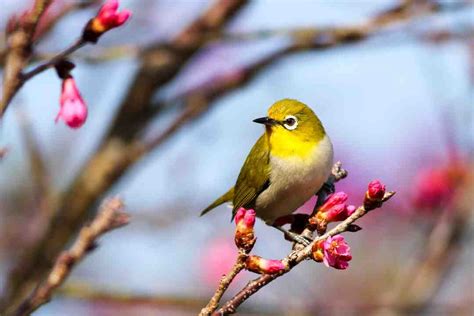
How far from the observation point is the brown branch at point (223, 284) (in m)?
2.10

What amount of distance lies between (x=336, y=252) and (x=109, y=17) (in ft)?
3.36

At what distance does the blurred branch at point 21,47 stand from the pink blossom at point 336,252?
3.24ft

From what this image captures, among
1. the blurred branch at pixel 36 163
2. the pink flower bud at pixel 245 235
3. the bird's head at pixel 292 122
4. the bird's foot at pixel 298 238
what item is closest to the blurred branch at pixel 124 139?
the blurred branch at pixel 36 163

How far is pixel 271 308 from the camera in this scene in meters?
4.46

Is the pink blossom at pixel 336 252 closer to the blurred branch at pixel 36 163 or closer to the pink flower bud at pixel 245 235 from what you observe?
the pink flower bud at pixel 245 235

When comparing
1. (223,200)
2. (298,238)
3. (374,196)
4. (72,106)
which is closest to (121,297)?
(223,200)

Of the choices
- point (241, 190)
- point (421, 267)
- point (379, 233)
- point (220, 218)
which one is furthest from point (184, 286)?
point (241, 190)

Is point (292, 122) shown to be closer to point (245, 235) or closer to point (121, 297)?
point (245, 235)

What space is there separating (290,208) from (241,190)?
0.77 feet

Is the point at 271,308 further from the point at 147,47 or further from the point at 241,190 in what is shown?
the point at 147,47

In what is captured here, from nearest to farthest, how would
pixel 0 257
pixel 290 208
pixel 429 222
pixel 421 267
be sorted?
pixel 290 208 → pixel 421 267 → pixel 429 222 → pixel 0 257

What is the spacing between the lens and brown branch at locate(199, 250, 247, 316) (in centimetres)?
210

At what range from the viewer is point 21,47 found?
226cm

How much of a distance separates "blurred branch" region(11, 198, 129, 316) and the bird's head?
110cm
